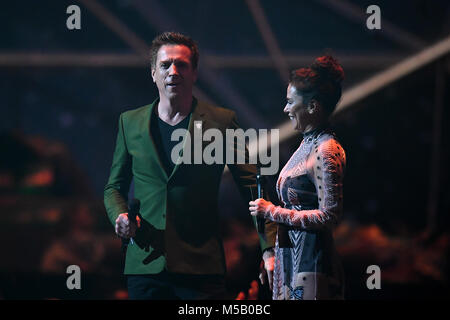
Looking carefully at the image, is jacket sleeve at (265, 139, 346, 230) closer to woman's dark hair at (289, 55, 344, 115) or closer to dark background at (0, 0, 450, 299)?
woman's dark hair at (289, 55, 344, 115)

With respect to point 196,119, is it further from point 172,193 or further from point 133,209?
point 133,209

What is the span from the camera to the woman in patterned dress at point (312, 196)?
2.04 meters

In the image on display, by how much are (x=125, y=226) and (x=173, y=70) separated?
2.29 ft

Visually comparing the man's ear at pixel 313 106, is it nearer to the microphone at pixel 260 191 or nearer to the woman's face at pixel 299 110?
the woman's face at pixel 299 110

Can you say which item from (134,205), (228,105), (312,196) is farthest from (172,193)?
(228,105)

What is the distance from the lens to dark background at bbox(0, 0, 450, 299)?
4605 mm

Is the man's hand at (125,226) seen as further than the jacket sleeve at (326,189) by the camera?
Yes

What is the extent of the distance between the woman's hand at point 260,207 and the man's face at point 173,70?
0.60 meters

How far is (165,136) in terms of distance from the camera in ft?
7.87

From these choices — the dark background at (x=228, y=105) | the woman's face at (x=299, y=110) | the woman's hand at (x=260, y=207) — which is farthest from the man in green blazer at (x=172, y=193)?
the dark background at (x=228, y=105)

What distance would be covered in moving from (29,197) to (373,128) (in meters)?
3.25

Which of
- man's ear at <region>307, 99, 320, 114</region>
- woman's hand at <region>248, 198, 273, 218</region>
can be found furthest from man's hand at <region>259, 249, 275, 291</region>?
man's ear at <region>307, 99, 320, 114</region>
